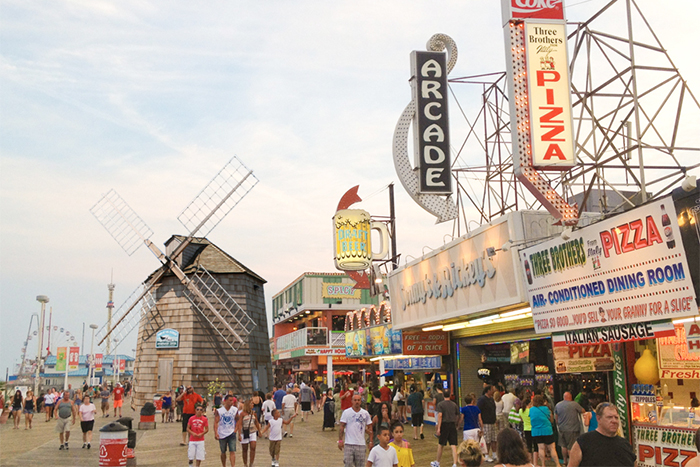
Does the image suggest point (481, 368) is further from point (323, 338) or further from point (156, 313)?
point (323, 338)

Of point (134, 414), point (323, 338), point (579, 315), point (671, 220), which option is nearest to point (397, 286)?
point (579, 315)

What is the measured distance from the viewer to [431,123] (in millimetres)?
19844

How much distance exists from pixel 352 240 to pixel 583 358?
48.8 feet

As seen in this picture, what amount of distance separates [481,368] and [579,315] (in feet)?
31.4

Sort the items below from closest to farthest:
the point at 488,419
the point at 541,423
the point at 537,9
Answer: the point at 541,423 → the point at 537,9 → the point at 488,419

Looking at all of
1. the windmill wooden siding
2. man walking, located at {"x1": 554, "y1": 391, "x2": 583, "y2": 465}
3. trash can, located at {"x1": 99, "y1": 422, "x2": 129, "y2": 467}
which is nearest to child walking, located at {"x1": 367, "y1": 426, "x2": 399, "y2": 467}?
man walking, located at {"x1": 554, "y1": 391, "x2": 583, "y2": 465}

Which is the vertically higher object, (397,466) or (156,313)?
(156,313)

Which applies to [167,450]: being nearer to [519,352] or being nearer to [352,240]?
[519,352]

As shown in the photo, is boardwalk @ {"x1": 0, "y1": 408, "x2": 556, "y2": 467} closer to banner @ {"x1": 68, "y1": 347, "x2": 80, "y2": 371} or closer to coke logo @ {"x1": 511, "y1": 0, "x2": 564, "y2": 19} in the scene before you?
coke logo @ {"x1": 511, "y1": 0, "x2": 564, "y2": 19}

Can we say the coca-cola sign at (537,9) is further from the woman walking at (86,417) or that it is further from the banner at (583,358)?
the woman walking at (86,417)

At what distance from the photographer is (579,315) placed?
1273 centimetres

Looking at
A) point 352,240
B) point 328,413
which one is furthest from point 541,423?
point 352,240

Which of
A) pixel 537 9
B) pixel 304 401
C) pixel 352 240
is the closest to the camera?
pixel 537 9

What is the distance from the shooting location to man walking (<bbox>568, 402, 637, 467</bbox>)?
598cm
